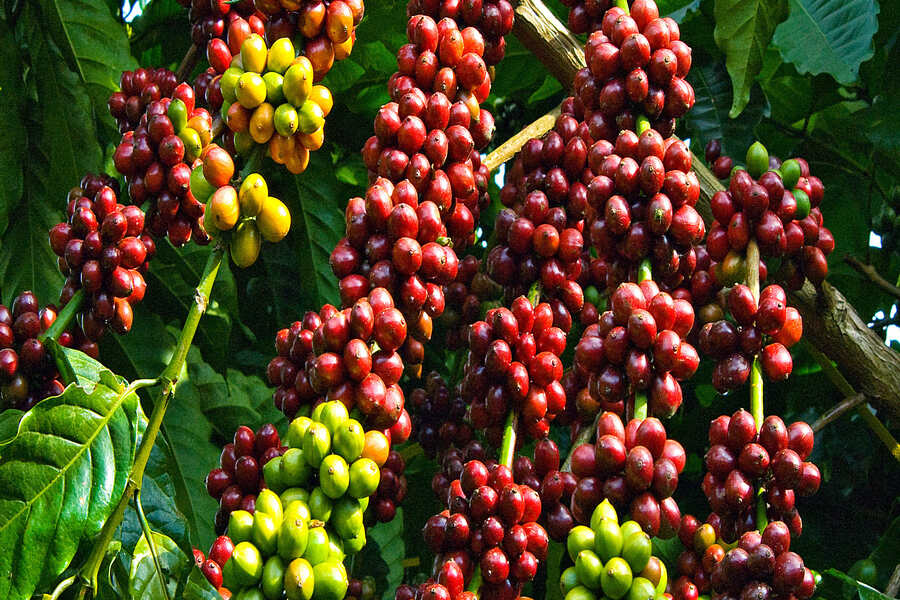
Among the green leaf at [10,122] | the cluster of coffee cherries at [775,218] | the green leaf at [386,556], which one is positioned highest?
the cluster of coffee cherries at [775,218]

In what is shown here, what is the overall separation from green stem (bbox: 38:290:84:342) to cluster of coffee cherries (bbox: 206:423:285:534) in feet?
0.86

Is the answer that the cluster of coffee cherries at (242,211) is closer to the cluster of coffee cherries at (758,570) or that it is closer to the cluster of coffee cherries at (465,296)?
the cluster of coffee cherries at (465,296)

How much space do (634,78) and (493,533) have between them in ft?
1.84

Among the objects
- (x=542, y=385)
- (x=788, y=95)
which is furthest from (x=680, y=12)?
(x=542, y=385)

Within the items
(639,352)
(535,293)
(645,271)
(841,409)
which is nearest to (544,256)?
(535,293)

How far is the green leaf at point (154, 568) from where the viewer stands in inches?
42.6

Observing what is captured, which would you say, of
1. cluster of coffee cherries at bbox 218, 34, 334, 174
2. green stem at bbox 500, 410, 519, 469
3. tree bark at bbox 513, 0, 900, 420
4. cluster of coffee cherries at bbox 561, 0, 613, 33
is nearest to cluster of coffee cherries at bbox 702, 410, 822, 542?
green stem at bbox 500, 410, 519, 469

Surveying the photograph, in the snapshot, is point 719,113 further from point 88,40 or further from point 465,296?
point 88,40

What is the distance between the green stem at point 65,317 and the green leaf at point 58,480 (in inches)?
8.0

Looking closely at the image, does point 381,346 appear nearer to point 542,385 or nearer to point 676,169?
point 542,385

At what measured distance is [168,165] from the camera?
129cm

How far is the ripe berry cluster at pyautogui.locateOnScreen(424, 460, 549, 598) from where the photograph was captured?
1.06 metres

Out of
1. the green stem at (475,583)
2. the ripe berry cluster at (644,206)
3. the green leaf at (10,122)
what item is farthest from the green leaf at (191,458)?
the ripe berry cluster at (644,206)

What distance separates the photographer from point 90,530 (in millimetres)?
1008
